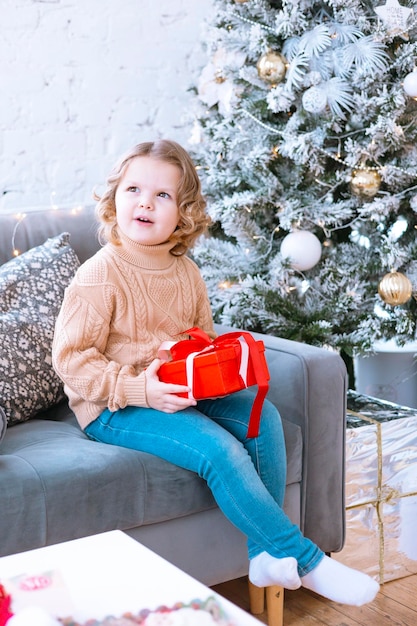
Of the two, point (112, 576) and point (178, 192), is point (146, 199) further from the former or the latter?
point (112, 576)

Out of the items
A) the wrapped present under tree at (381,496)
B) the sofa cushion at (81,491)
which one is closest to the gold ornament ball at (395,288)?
the wrapped present under tree at (381,496)

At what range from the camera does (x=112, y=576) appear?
110cm

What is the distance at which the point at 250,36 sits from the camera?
8.54ft

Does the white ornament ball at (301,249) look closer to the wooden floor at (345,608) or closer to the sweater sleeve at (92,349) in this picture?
the sweater sleeve at (92,349)

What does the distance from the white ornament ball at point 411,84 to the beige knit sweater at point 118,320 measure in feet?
2.93

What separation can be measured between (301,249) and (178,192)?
0.70 metres

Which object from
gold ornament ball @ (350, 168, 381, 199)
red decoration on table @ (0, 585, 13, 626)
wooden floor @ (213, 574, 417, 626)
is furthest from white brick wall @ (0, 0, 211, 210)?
red decoration on table @ (0, 585, 13, 626)

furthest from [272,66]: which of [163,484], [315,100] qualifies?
[163,484]

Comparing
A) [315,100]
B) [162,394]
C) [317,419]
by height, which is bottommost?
[317,419]

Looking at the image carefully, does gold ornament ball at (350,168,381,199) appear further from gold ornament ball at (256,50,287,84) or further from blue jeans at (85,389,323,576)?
blue jeans at (85,389,323,576)

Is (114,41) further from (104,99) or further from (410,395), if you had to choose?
(410,395)

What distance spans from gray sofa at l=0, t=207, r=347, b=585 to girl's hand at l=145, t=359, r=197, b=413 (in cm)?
11

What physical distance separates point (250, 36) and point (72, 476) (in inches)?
64.4

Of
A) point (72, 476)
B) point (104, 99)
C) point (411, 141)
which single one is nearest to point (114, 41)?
point (104, 99)
